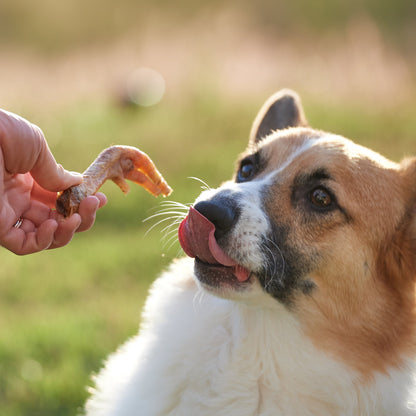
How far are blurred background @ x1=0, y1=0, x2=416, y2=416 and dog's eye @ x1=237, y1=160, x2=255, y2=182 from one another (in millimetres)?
1927

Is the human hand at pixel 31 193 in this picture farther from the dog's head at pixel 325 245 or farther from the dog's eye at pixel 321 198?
the dog's eye at pixel 321 198

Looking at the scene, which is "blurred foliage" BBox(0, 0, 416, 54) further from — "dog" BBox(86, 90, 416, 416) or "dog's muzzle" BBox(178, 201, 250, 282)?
"dog's muzzle" BBox(178, 201, 250, 282)

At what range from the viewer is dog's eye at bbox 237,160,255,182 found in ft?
11.2

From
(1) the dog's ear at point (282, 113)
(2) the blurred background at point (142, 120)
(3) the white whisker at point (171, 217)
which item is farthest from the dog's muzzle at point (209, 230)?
(2) the blurred background at point (142, 120)

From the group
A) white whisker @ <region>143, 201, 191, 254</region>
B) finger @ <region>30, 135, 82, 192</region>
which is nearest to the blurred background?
white whisker @ <region>143, 201, 191, 254</region>

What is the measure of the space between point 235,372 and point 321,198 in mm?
981

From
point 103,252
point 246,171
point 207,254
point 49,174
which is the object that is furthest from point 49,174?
point 103,252

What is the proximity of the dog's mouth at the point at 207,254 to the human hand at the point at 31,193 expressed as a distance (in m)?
0.44

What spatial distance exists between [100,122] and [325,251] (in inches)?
296

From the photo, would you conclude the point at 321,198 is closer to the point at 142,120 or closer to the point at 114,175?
the point at 114,175

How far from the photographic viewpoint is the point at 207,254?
2811 mm

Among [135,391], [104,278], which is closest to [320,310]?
[135,391]

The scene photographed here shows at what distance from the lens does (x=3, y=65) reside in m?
13.7

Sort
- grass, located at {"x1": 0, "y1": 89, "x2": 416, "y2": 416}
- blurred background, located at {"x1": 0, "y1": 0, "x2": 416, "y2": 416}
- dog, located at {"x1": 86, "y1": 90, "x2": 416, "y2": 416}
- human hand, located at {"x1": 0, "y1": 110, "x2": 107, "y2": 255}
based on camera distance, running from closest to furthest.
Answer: human hand, located at {"x1": 0, "y1": 110, "x2": 107, "y2": 255} < dog, located at {"x1": 86, "y1": 90, "x2": 416, "y2": 416} < grass, located at {"x1": 0, "y1": 89, "x2": 416, "y2": 416} < blurred background, located at {"x1": 0, "y1": 0, "x2": 416, "y2": 416}
